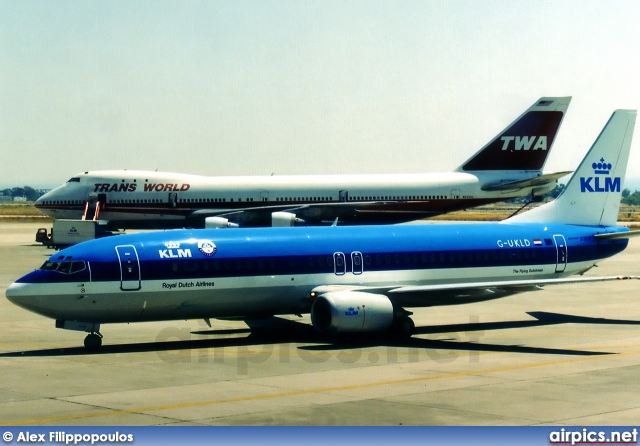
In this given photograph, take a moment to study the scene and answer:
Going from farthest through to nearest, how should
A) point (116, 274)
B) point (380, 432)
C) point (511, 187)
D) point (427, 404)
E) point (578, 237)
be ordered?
point (511, 187) < point (578, 237) < point (116, 274) < point (427, 404) < point (380, 432)

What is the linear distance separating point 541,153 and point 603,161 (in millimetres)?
37996

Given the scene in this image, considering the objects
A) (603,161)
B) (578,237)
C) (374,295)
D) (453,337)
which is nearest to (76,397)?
(374,295)

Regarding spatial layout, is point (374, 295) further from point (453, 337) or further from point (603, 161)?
point (603, 161)

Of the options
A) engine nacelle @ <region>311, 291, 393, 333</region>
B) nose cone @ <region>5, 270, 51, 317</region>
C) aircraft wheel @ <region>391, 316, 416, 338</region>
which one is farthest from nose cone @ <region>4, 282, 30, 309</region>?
aircraft wheel @ <region>391, 316, 416, 338</region>

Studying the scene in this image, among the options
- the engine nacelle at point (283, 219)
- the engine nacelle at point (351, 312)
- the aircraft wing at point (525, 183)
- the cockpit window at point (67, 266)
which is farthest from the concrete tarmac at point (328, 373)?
the aircraft wing at point (525, 183)

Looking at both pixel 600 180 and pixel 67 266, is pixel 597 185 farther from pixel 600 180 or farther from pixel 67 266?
pixel 67 266

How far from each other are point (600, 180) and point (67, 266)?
20517 mm

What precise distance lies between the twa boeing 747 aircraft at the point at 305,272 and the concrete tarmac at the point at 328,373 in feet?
3.55

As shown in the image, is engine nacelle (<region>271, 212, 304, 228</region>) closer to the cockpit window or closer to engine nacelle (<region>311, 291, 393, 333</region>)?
engine nacelle (<region>311, 291, 393, 333</region>)

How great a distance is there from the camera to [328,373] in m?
25.6

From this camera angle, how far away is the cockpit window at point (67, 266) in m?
29.1

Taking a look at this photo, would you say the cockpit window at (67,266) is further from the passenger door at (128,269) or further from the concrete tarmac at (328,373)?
the concrete tarmac at (328,373)

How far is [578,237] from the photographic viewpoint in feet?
122

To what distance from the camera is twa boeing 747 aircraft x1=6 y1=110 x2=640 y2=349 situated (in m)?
29.3
